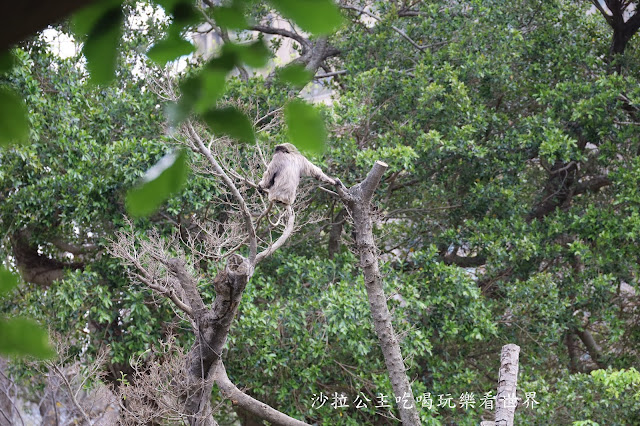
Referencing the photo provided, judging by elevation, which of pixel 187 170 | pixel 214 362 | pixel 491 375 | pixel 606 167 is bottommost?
pixel 491 375

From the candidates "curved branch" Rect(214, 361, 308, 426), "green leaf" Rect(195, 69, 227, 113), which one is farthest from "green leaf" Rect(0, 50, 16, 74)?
"curved branch" Rect(214, 361, 308, 426)

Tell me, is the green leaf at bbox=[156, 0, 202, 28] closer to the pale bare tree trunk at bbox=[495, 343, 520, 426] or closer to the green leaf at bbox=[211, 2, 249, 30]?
the green leaf at bbox=[211, 2, 249, 30]

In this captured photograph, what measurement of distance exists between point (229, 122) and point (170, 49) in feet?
0.26

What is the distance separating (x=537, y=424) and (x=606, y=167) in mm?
2307

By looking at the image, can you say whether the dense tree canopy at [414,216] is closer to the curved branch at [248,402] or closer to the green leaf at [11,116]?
the curved branch at [248,402]

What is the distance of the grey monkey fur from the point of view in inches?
130

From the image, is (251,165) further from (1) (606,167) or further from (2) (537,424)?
(1) (606,167)

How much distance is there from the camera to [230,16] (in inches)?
19.2

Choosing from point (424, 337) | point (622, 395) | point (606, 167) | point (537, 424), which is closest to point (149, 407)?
point (424, 337)

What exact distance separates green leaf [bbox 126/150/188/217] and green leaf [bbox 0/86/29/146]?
0.28 feet

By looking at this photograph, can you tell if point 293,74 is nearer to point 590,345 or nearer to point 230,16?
point 230,16

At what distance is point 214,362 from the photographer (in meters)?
3.47

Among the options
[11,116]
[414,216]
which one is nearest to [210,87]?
[11,116]

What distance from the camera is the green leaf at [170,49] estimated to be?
521mm
